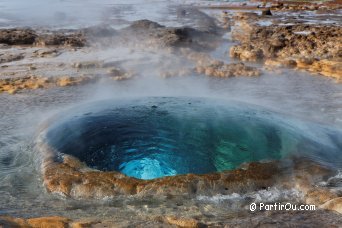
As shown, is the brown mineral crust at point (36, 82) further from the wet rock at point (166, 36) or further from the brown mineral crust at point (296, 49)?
the brown mineral crust at point (296, 49)

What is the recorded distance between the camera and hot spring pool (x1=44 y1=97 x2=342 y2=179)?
164 inches

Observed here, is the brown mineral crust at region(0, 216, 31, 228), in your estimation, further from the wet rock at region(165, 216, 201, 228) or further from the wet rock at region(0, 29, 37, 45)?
the wet rock at region(0, 29, 37, 45)

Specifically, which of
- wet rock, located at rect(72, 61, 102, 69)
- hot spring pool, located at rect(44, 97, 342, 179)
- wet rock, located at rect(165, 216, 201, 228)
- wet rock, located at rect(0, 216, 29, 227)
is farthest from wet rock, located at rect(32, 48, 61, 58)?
wet rock, located at rect(165, 216, 201, 228)

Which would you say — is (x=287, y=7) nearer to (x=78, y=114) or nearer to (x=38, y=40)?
(x=38, y=40)

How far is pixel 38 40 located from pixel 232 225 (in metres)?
11.1

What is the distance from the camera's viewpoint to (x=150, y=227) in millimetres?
2879

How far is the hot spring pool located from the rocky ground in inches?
13.9

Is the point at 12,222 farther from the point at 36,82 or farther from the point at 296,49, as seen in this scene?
the point at 296,49

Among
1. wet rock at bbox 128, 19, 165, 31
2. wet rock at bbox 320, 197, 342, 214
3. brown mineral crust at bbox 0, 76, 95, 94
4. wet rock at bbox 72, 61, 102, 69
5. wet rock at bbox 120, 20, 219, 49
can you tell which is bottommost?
brown mineral crust at bbox 0, 76, 95, 94

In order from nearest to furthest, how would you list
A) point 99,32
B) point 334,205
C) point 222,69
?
point 334,205 < point 222,69 < point 99,32

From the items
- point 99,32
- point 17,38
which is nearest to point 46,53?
point 17,38

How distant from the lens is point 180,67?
948cm

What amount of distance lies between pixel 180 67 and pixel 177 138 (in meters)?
5.19

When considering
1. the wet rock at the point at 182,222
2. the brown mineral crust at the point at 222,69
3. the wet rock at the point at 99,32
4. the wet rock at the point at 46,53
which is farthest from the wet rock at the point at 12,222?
the wet rock at the point at 99,32
